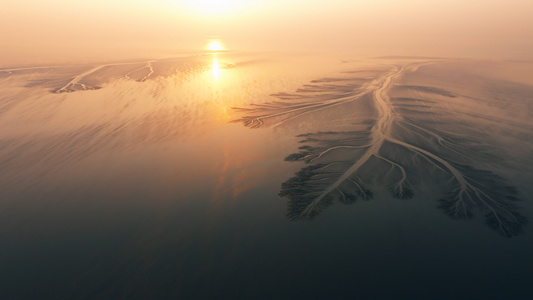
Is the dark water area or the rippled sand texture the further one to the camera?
the rippled sand texture

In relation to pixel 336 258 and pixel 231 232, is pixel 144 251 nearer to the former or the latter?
pixel 231 232

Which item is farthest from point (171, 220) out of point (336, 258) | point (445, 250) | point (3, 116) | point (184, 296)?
point (3, 116)

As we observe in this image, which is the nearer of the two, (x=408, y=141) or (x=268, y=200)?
(x=268, y=200)

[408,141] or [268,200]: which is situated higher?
[408,141]

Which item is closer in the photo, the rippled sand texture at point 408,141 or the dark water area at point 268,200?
the dark water area at point 268,200
